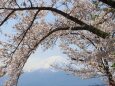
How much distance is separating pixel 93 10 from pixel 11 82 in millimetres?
4438

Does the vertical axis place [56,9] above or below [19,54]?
above

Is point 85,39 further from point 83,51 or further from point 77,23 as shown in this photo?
point 77,23

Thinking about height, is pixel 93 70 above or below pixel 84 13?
→ below

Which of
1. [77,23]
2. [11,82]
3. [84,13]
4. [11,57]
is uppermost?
[84,13]

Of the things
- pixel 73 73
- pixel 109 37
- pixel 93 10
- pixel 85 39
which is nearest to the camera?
pixel 109 37

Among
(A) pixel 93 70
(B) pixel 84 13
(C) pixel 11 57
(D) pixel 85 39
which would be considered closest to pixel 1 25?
(C) pixel 11 57

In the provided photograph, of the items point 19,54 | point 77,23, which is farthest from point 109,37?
point 19,54

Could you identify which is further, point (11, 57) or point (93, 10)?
point (93, 10)

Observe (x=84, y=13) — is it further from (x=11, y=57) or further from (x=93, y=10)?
(x=11, y=57)

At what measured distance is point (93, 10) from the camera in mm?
14320

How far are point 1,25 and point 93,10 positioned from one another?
3.93 m

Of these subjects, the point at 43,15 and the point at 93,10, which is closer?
the point at 93,10

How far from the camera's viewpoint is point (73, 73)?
23.0m

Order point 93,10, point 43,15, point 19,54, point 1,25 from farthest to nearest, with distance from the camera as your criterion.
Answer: point 43,15 < point 93,10 < point 19,54 < point 1,25
